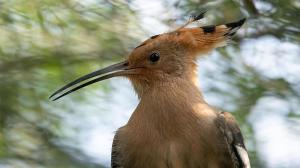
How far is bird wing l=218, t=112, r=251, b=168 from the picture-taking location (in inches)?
182

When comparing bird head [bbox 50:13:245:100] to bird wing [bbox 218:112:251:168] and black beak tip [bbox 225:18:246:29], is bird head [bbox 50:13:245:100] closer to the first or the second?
black beak tip [bbox 225:18:246:29]

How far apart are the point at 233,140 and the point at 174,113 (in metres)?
0.32

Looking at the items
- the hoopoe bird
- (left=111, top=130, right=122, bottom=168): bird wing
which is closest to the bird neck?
the hoopoe bird

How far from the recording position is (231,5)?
535 cm

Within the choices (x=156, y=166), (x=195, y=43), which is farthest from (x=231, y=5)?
(x=156, y=166)

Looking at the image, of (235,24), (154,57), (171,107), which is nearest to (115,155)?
(171,107)

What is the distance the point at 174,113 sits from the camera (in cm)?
470

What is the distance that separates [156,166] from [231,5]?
4.06 ft

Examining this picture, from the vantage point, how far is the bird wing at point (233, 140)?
182 inches

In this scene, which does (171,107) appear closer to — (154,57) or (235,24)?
(154,57)

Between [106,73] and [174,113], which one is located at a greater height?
[106,73]

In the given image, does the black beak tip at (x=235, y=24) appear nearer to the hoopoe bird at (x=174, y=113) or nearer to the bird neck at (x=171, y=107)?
the hoopoe bird at (x=174, y=113)

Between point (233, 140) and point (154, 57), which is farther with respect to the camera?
point (154, 57)

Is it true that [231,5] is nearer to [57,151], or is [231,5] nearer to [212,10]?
[212,10]
